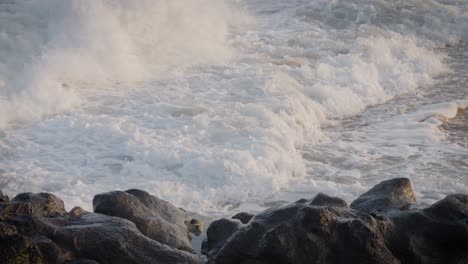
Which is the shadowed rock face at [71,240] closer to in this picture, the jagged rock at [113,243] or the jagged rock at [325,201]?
the jagged rock at [113,243]

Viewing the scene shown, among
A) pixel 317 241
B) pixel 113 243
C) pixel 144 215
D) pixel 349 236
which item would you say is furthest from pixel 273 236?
pixel 144 215

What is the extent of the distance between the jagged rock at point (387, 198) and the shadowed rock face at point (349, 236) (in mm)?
323

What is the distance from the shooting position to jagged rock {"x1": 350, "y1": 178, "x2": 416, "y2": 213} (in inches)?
217

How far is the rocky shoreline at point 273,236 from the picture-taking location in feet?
15.0

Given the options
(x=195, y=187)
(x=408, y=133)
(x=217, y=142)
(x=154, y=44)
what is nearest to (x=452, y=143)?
(x=408, y=133)

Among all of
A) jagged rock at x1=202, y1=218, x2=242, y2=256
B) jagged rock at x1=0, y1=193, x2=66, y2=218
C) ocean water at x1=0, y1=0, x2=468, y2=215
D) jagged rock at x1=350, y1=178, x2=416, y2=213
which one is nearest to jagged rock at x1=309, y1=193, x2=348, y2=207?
jagged rock at x1=350, y1=178, x2=416, y2=213

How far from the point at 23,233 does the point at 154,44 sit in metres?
9.20

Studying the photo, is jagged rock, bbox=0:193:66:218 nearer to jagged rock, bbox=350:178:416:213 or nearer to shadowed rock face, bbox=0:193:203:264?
shadowed rock face, bbox=0:193:203:264

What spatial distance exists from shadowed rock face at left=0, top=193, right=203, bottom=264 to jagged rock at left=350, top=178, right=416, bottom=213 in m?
1.62

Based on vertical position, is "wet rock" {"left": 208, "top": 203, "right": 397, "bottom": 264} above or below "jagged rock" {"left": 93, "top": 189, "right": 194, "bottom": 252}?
above

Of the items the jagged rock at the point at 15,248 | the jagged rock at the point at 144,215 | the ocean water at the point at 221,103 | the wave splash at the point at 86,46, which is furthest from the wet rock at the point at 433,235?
the wave splash at the point at 86,46

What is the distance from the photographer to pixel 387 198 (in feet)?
18.4

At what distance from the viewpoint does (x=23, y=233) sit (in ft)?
14.9

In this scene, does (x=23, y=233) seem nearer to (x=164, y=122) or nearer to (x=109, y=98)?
(x=164, y=122)
